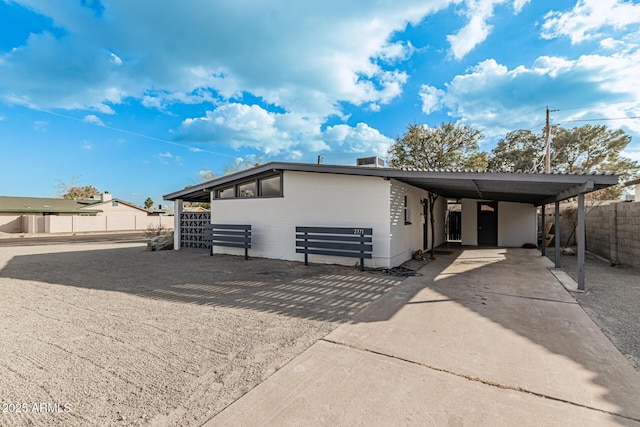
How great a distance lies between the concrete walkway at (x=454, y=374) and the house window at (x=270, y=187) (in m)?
5.55

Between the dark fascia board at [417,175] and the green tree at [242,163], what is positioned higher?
the green tree at [242,163]

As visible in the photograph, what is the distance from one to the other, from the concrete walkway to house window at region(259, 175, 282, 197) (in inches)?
218

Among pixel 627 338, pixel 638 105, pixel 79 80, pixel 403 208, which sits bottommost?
pixel 627 338

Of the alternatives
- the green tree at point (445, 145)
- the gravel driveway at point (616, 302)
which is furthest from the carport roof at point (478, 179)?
the green tree at point (445, 145)

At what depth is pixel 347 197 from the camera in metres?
7.73

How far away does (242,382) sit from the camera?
91.8 inches

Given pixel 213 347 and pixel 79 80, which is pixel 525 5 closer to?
pixel 213 347

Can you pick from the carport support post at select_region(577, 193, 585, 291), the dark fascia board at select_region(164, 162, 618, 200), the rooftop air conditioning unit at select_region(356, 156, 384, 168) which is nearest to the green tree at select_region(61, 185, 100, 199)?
the dark fascia board at select_region(164, 162, 618, 200)

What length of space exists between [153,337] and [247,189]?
696cm

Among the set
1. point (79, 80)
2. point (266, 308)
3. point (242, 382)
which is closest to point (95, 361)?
point (242, 382)

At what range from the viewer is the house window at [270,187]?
8995 millimetres

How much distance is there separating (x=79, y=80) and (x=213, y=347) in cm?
1892

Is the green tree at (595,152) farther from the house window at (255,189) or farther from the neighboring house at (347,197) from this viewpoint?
the house window at (255,189)

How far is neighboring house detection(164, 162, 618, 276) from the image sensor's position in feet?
20.8
